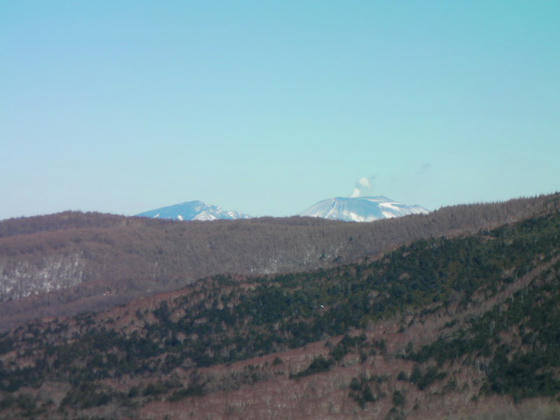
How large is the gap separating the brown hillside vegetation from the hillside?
22.8m

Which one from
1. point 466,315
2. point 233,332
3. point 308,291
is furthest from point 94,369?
point 466,315

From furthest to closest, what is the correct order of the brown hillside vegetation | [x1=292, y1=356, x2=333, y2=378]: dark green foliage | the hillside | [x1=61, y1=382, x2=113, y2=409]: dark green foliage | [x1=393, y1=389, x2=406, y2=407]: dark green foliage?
the brown hillside vegetation, [x1=292, y1=356, x2=333, y2=378]: dark green foliage, [x1=61, y1=382, x2=113, y2=409]: dark green foliage, the hillside, [x1=393, y1=389, x2=406, y2=407]: dark green foliage

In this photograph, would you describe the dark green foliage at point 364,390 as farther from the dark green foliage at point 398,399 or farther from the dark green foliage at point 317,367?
the dark green foliage at point 317,367

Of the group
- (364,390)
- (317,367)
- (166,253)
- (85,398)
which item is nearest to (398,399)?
(364,390)

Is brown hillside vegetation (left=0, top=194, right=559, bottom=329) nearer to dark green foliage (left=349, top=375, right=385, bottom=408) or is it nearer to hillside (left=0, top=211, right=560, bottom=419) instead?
hillside (left=0, top=211, right=560, bottom=419)

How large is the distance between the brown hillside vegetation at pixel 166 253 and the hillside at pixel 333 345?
22.8 m

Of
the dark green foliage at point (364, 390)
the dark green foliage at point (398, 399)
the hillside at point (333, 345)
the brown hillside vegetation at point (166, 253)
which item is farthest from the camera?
the brown hillside vegetation at point (166, 253)

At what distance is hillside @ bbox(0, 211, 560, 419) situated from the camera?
24812mm

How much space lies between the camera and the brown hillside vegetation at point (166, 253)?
78688 mm

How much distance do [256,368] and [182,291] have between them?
74.4 ft

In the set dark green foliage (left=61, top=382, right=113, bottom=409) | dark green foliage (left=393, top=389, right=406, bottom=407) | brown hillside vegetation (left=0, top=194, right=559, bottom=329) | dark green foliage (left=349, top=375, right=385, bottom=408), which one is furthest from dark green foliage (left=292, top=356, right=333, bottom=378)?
brown hillside vegetation (left=0, top=194, right=559, bottom=329)

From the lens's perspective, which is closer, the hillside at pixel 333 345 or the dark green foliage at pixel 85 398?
the hillside at pixel 333 345

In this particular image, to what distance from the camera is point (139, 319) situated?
49562 mm

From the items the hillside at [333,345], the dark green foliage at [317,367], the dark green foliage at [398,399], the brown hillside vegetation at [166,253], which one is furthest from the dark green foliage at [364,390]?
the brown hillside vegetation at [166,253]
